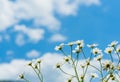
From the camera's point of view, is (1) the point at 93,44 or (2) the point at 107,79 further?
(1) the point at 93,44

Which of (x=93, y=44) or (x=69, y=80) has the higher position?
(x=93, y=44)

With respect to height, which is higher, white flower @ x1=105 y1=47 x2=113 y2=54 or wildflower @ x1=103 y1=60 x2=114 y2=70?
white flower @ x1=105 y1=47 x2=113 y2=54

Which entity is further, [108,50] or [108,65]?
[108,50]

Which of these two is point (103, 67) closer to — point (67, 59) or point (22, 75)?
point (67, 59)

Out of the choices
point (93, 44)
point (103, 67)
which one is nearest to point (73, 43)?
point (93, 44)

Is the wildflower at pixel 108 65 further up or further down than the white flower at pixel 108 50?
further down

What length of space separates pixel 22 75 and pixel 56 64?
0.85 metres

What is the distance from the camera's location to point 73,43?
1208 centimetres

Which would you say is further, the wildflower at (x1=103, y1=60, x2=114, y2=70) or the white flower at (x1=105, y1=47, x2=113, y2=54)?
the white flower at (x1=105, y1=47, x2=113, y2=54)

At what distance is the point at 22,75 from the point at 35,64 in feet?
1.43

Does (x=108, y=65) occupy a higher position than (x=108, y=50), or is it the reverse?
(x=108, y=50)

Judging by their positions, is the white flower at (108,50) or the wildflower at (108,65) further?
the white flower at (108,50)

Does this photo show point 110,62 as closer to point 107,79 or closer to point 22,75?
point 107,79

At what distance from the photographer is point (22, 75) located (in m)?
11.9
